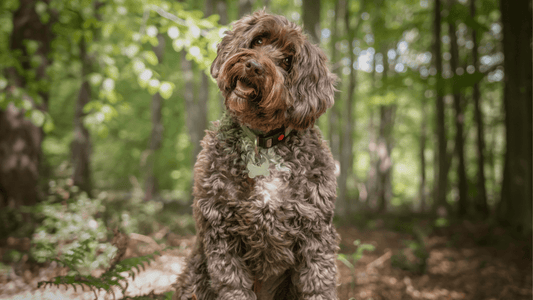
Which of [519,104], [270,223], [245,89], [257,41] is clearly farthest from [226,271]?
[519,104]

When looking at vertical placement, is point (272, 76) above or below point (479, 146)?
above

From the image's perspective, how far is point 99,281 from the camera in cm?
250

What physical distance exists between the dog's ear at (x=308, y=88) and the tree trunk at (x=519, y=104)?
25.9 feet

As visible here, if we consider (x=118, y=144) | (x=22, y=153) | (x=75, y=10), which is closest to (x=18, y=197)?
(x=22, y=153)

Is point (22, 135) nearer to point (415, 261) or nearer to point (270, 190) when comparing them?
point (270, 190)

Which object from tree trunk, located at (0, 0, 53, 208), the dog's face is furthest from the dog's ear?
tree trunk, located at (0, 0, 53, 208)

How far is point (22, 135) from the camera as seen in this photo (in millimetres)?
5383

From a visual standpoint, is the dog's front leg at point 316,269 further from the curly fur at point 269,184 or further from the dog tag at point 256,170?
the dog tag at point 256,170

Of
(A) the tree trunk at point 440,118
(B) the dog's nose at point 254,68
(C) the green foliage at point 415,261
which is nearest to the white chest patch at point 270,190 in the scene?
(B) the dog's nose at point 254,68

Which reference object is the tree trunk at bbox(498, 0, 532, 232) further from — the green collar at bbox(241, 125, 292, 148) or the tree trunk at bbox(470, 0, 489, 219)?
the green collar at bbox(241, 125, 292, 148)

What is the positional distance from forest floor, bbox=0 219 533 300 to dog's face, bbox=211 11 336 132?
190 centimetres

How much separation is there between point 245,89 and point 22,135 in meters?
5.26

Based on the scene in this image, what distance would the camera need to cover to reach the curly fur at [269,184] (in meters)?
2.04

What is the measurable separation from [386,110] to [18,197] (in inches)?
632
